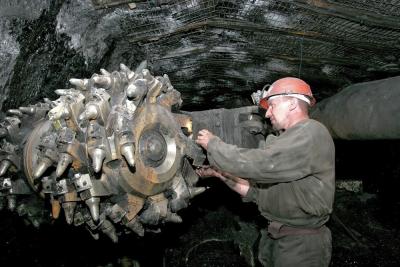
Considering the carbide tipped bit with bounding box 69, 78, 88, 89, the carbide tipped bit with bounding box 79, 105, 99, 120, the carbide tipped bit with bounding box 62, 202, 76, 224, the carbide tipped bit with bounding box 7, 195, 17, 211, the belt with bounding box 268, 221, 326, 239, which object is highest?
the carbide tipped bit with bounding box 69, 78, 88, 89

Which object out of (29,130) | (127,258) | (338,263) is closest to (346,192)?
(338,263)

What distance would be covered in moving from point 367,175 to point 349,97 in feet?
18.1

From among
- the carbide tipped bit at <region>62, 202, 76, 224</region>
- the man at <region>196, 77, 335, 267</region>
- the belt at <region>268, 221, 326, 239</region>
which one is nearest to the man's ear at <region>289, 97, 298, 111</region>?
the man at <region>196, 77, 335, 267</region>

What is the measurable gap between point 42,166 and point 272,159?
1595 millimetres

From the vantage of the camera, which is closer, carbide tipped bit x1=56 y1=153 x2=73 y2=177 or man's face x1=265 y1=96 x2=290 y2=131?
carbide tipped bit x1=56 y1=153 x2=73 y2=177

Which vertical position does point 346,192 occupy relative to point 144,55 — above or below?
below

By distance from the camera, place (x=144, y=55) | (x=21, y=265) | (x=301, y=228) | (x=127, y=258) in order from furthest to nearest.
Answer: (x=127, y=258) < (x=21, y=265) < (x=144, y=55) < (x=301, y=228)

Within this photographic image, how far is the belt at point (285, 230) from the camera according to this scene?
3.16 metres

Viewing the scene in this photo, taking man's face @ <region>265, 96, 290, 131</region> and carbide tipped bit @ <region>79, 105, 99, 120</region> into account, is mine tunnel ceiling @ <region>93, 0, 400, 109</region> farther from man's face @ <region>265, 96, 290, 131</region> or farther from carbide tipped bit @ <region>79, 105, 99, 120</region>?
carbide tipped bit @ <region>79, 105, 99, 120</region>

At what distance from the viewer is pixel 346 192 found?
7.70 metres

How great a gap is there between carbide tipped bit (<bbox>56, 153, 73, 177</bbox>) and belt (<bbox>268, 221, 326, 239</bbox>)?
201 centimetres

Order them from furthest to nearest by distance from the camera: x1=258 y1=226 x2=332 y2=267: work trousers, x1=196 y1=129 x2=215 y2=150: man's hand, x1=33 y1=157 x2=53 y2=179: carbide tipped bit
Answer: x1=258 y1=226 x2=332 y2=267: work trousers → x1=196 y1=129 x2=215 y2=150: man's hand → x1=33 y1=157 x2=53 y2=179: carbide tipped bit

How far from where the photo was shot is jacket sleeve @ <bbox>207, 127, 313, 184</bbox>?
2.63 meters

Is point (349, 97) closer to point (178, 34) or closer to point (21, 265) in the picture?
point (178, 34)
